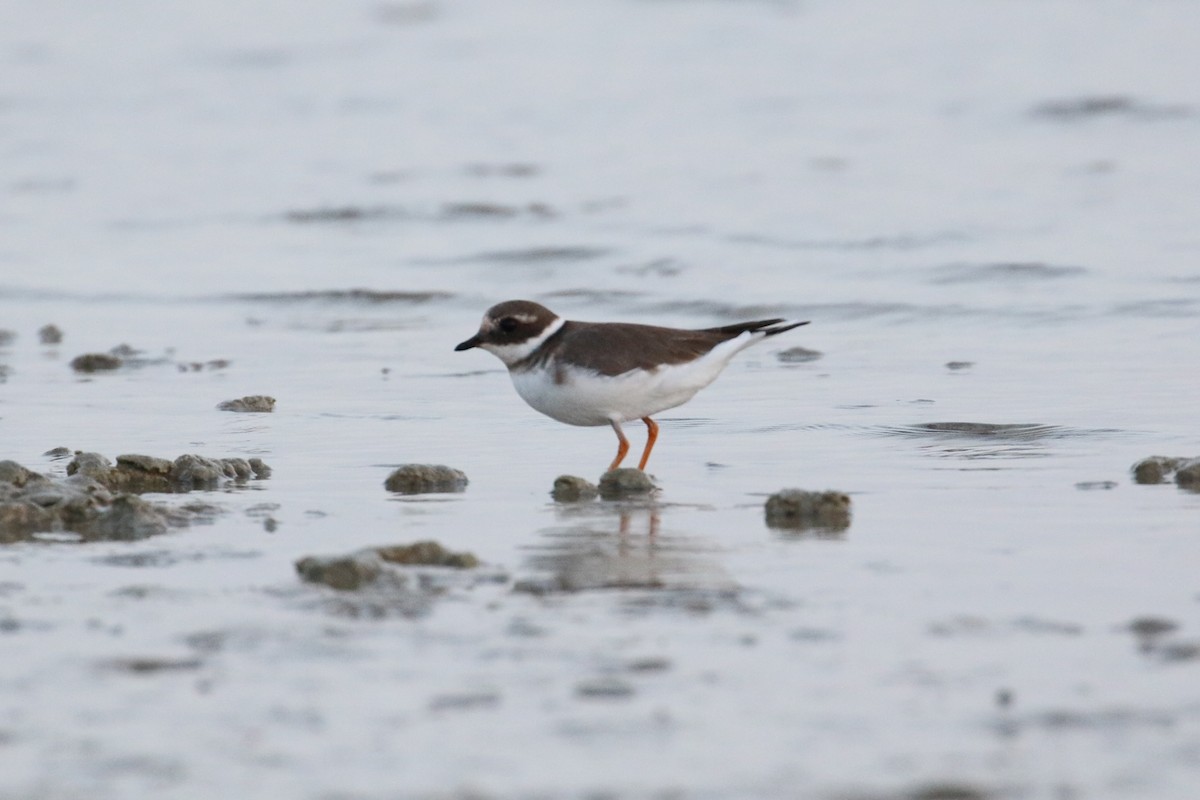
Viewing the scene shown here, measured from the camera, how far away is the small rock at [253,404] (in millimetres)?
8859

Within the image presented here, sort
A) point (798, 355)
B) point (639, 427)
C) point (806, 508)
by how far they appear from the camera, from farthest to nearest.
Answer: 1. point (798, 355)
2. point (639, 427)
3. point (806, 508)

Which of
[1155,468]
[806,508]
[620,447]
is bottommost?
[806,508]

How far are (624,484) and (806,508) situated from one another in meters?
0.92

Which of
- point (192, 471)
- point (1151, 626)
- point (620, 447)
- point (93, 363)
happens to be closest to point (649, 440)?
point (620, 447)

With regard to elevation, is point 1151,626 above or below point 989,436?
below

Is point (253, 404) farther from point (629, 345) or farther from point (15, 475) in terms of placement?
point (15, 475)

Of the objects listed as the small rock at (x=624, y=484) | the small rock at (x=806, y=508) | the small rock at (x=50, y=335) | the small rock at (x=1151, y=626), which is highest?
the small rock at (x=50, y=335)

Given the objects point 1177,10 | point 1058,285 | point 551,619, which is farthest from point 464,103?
point 551,619

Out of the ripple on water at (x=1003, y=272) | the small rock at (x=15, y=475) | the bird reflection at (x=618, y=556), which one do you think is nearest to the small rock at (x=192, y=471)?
the small rock at (x=15, y=475)

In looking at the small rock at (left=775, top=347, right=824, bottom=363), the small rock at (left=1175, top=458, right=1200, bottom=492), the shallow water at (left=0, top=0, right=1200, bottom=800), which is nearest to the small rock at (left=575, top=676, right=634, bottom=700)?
the shallow water at (left=0, top=0, right=1200, bottom=800)

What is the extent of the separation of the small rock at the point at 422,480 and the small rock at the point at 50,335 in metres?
Answer: 5.31

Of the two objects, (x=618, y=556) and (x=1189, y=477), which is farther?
(x=1189, y=477)

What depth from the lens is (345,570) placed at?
5.02 m

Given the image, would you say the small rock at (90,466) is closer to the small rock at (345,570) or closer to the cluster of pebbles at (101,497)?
the cluster of pebbles at (101,497)
